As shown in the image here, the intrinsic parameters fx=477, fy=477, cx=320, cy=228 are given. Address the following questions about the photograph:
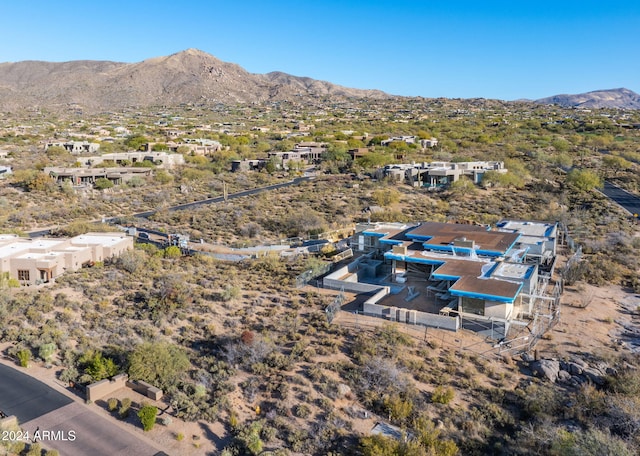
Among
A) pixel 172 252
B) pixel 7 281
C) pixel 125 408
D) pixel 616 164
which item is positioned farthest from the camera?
pixel 616 164

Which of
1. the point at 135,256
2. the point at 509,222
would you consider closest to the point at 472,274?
the point at 509,222

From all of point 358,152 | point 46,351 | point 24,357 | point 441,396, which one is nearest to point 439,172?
point 358,152

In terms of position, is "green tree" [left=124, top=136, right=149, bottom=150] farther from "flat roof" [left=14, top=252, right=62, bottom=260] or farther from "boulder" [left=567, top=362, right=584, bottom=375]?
"boulder" [left=567, top=362, right=584, bottom=375]

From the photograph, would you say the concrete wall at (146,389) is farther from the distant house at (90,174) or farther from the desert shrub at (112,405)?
the distant house at (90,174)

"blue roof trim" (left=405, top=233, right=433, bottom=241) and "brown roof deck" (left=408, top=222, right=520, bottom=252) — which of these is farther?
"blue roof trim" (left=405, top=233, right=433, bottom=241)

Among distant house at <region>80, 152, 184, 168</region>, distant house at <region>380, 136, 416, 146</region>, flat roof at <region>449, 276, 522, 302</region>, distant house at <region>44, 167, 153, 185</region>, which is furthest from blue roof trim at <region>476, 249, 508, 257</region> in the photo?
distant house at <region>380, 136, 416, 146</region>

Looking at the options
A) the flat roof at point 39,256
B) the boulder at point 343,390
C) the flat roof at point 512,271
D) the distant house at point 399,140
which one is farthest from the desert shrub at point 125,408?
the distant house at point 399,140

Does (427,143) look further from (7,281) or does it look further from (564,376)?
(564,376)
